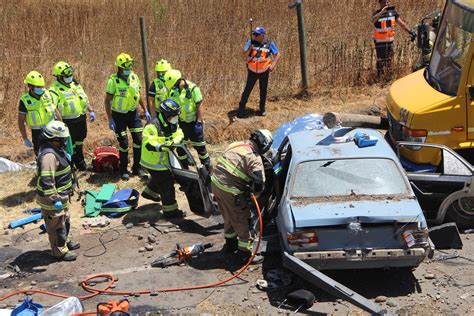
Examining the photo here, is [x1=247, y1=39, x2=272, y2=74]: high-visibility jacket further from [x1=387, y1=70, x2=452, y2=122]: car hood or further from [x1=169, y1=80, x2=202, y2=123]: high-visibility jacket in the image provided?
[x1=387, y1=70, x2=452, y2=122]: car hood

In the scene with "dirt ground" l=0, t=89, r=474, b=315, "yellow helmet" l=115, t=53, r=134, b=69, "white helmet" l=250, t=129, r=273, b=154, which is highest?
"yellow helmet" l=115, t=53, r=134, b=69

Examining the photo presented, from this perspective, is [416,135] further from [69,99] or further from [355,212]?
[69,99]

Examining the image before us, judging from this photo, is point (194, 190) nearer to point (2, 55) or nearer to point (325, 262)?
point (325, 262)

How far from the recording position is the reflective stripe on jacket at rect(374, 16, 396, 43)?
13781 millimetres

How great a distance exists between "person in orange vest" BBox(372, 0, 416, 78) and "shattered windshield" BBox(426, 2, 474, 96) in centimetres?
413

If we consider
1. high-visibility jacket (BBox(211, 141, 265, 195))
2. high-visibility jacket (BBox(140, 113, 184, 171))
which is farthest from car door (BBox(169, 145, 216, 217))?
high-visibility jacket (BBox(211, 141, 265, 195))

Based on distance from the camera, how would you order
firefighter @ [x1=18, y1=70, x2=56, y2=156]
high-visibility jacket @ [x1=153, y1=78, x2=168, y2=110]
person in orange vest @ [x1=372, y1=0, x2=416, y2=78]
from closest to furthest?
firefighter @ [x1=18, y1=70, x2=56, y2=156], high-visibility jacket @ [x1=153, y1=78, x2=168, y2=110], person in orange vest @ [x1=372, y1=0, x2=416, y2=78]

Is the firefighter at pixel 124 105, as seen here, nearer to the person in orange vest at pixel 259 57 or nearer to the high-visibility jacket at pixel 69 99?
the high-visibility jacket at pixel 69 99

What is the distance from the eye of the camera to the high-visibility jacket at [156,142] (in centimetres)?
923

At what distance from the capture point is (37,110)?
34.2ft

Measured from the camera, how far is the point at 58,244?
850 centimetres

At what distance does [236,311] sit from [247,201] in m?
1.46

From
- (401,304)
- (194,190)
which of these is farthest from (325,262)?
(194,190)

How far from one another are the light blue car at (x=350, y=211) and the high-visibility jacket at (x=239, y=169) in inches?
16.1
